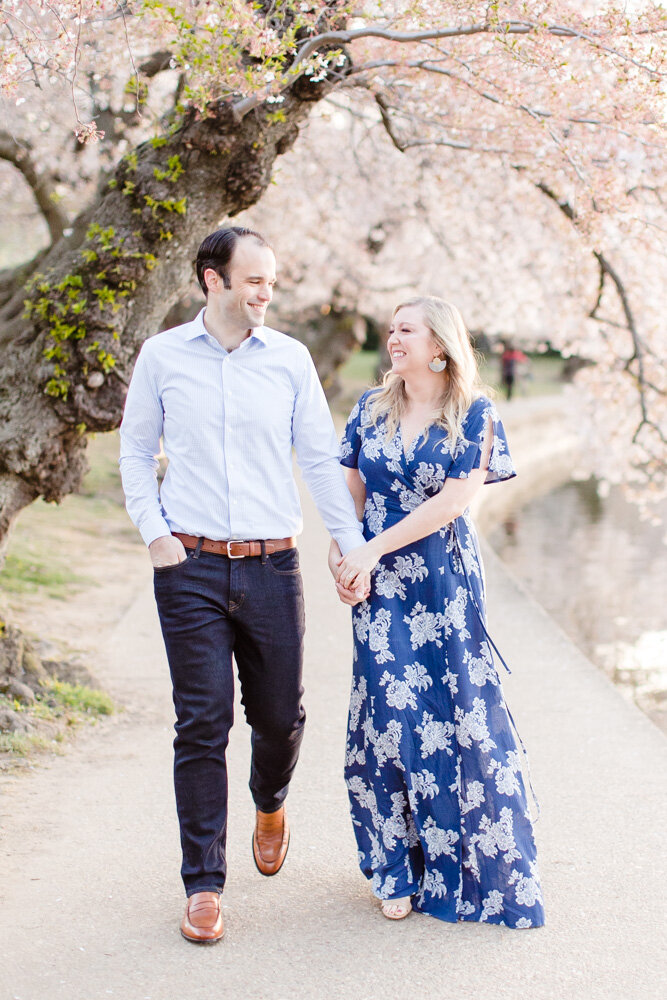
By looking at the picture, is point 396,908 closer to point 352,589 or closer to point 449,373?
point 352,589

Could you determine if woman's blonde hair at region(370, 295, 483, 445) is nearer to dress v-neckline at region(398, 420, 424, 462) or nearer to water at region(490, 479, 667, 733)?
dress v-neckline at region(398, 420, 424, 462)

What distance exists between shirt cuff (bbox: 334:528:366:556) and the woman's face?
1.81 feet

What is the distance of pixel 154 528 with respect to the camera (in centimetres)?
310

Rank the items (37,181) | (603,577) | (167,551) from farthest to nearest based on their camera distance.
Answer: (603,577), (37,181), (167,551)

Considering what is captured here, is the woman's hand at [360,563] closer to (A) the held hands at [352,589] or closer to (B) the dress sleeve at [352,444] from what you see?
(A) the held hands at [352,589]

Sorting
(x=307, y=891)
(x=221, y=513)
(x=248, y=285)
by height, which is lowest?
(x=307, y=891)

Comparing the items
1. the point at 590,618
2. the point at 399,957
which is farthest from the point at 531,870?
the point at 590,618

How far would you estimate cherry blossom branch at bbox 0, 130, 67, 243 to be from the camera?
29.1 ft

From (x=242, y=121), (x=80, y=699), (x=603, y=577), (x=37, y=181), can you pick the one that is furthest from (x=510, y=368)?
(x=80, y=699)

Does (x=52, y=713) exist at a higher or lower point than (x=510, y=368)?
lower

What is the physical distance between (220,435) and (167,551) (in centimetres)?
39

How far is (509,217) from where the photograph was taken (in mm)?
13625

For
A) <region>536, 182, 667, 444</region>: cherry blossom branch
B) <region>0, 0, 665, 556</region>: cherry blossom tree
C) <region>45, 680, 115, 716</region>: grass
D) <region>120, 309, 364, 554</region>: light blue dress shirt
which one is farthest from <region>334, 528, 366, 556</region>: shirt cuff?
Answer: <region>536, 182, 667, 444</region>: cherry blossom branch

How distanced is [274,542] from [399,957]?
1291 mm
